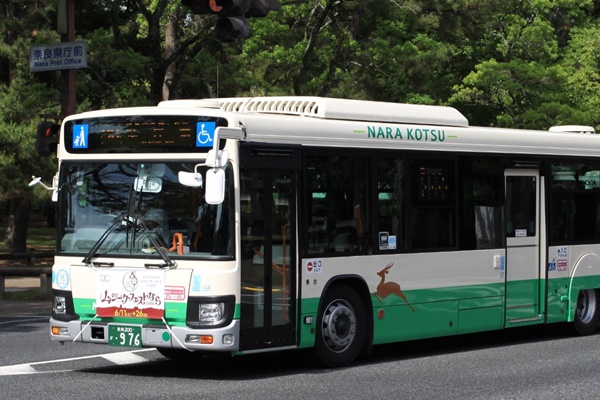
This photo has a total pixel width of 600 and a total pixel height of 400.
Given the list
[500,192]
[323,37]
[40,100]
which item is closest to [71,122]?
[500,192]

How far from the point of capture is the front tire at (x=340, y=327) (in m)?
12.7

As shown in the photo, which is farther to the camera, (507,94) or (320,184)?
(507,94)

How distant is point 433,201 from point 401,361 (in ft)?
6.74

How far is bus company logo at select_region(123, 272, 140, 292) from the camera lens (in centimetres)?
1176

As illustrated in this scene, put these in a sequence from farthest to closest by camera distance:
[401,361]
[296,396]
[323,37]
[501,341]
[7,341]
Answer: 1. [323,37]
2. [501,341]
3. [7,341]
4. [401,361]
5. [296,396]

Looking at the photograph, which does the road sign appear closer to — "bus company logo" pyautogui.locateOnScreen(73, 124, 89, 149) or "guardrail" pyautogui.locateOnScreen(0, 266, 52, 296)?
"guardrail" pyautogui.locateOnScreen(0, 266, 52, 296)

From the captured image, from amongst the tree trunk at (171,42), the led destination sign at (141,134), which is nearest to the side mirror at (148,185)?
the led destination sign at (141,134)

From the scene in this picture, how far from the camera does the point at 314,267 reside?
12.5 metres

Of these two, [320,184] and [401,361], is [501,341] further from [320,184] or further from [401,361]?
[320,184]

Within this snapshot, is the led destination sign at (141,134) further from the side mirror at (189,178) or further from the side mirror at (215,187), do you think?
the side mirror at (215,187)

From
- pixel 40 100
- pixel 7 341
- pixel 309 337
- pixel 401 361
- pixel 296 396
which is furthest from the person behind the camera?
pixel 40 100

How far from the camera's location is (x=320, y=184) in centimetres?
1282

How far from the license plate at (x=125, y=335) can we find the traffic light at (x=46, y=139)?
566 centimetres

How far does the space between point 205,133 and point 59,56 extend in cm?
905
